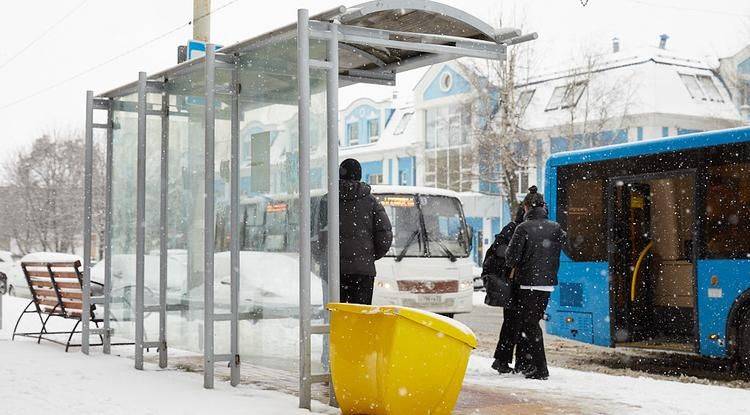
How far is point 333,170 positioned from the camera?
7961mm

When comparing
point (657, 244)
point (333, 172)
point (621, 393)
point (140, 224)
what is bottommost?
point (621, 393)

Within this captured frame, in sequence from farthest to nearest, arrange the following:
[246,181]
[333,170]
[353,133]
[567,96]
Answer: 1. [353,133]
2. [567,96]
3. [246,181]
4. [333,170]

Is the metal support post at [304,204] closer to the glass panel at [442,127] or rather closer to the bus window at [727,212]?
the bus window at [727,212]

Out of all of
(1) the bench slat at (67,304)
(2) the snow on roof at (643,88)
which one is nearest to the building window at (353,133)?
(2) the snow on roof at (643,88)

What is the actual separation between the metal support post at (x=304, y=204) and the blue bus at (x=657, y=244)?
525 cm

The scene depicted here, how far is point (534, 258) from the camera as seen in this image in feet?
33.2

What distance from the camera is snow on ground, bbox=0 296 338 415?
7805 millimetres

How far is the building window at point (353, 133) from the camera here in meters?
60.0

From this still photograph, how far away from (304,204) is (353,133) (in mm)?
52795

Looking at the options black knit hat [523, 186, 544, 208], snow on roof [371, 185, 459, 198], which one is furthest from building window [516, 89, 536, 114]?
black knit hat [523, 186, 544, 208]

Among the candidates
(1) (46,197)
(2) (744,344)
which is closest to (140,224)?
(2) (744,344)


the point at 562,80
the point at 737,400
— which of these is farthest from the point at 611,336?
the point at 562,80

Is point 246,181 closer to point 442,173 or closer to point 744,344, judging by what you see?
point 744,344

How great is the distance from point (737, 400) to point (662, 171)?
163 inches
